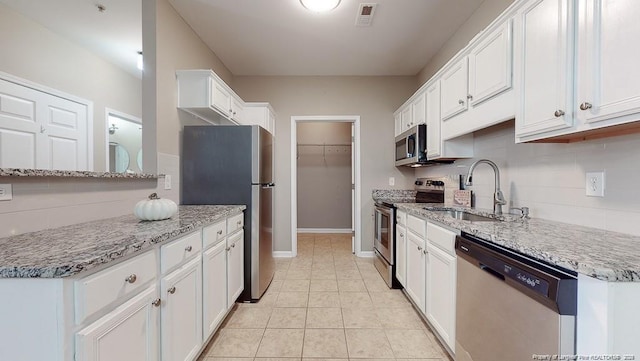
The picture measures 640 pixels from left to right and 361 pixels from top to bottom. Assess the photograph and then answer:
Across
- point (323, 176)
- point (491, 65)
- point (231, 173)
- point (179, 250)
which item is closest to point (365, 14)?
point (491, 65)

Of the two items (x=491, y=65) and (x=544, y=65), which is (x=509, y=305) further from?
(x=491, y=65)

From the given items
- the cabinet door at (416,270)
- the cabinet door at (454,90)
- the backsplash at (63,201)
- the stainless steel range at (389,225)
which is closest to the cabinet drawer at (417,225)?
the cabinet door at (416,270)

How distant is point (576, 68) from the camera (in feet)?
3.57

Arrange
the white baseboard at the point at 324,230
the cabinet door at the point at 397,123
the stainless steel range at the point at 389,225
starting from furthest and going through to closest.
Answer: the white baseboard at the point at 324,230, the cabinet door at the point at 397,123, the stainless steel range at the point at 389,225

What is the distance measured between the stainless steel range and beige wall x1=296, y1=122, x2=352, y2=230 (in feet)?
7.38

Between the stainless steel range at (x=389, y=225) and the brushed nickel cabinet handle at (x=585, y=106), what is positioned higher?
Result: the brushed nickel cabinet handle at (x=585, y=106)

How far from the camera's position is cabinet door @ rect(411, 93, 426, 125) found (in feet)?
8.99

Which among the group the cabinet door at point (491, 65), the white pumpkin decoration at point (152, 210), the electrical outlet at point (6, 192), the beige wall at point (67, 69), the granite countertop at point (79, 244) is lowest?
the granite countertop at point (79, 244)

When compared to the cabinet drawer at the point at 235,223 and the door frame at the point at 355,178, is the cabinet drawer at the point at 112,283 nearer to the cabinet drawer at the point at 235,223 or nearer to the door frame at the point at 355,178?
the cabinet drawer at the point at 235,223

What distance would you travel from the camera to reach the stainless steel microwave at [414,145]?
2746mm

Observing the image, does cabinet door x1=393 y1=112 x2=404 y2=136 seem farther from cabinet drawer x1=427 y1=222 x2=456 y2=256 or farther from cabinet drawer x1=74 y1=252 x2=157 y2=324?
cabinet drawer x1=74 y1=252 x2=157 y2=324

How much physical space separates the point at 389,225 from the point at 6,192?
276cm

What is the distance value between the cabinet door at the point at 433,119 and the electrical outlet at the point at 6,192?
2.78 meters

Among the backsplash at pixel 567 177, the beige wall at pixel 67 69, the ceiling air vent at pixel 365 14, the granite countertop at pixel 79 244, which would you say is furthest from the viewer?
the ceiling air vent at pixel 365 14
